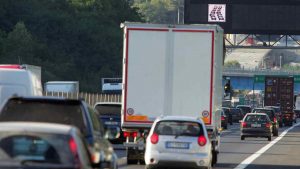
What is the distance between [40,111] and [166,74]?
36.9 feet

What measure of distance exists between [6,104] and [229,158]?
703 inches

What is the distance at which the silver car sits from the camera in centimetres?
1225

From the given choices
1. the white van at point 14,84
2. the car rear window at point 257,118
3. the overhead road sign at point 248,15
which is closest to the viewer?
the white van at point 14,84

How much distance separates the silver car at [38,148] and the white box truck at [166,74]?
47.6 feet

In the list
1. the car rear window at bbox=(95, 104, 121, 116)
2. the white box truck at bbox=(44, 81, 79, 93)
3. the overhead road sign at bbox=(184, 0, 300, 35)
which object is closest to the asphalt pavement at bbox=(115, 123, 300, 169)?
the car rear window at bbox=(95, 104, 121, 116)

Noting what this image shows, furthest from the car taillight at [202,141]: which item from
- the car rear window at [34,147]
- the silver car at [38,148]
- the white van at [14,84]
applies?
the car rear window at [34,147]

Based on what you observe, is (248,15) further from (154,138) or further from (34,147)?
(34,147)

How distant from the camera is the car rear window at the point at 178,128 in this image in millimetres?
24312

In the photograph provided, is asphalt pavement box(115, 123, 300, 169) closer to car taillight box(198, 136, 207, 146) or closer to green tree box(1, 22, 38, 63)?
car taillight box(198, 136, 207, 146)

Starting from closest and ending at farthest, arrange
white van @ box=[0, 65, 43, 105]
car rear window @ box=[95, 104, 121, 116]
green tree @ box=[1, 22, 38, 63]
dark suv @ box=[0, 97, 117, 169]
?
dark suv @ box=[0, 97, 117, 169]
white van @ box=[0, 65, 43, 105]
car rear window @ box=[95, 104, 121, 116]
green tree @ box=[1, 22, 38, 63]

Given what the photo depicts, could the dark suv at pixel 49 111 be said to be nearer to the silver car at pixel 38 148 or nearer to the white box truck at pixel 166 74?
the silver car at pixel 38 148

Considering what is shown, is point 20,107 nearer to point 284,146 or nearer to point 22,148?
point 22,148

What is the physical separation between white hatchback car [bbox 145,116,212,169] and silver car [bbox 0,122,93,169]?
465 inches

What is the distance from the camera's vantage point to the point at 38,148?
12.4m
